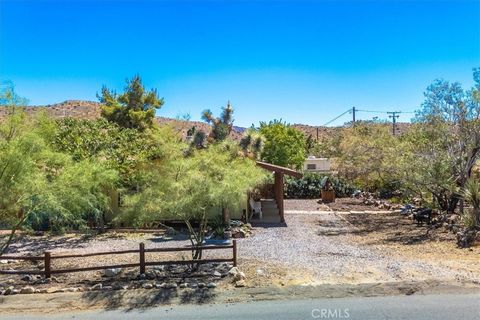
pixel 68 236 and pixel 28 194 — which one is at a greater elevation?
pixel 28 194

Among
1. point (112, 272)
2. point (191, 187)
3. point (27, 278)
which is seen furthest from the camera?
point (112, 272)

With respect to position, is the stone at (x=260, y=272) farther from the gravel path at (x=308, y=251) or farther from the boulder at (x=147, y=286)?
the boulder at (x=147, y=286)

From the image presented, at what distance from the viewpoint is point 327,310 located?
871 centimetres

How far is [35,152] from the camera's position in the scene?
10.7 meters

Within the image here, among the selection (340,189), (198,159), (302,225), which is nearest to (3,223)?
(198,159)

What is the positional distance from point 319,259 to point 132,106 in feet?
111

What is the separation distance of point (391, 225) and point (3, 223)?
14.8 metres

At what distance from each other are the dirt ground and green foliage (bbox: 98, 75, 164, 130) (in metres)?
24.7

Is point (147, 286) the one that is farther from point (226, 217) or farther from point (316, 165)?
point (316, 165)

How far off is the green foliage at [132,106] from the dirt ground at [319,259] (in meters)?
24.7

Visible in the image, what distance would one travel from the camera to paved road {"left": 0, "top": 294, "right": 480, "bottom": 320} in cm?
836

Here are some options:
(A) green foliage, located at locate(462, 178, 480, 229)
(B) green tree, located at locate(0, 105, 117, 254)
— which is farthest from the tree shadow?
(A) green foliage, located at locate(462, 178, 480, 229)

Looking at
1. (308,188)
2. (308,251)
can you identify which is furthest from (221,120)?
(308,251)

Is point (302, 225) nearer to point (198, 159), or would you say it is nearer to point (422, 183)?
point (422, 183)
